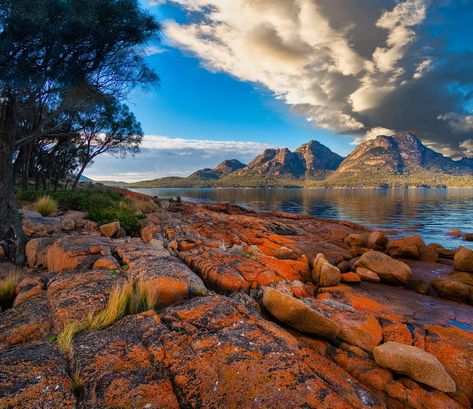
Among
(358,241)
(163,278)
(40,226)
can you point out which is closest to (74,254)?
(163,278)

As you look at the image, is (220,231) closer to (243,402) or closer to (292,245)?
(292,245)

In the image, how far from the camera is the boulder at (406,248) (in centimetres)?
1456

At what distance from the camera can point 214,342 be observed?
3.84 metres

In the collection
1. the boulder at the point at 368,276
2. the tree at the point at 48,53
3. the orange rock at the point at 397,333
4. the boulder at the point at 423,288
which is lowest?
the boulder at the point at 423,288

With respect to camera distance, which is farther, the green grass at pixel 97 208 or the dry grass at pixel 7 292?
the green grass at pixel 97 208

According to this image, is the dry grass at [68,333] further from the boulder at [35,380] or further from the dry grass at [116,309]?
the boulder at [35,380]

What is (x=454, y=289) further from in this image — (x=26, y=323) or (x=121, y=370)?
(x=26, y=323)

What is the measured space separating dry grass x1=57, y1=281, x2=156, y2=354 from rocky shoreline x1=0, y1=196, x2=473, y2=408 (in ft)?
0.31

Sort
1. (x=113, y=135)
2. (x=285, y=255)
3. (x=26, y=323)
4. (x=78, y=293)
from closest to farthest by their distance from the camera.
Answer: (x=26, y=323) < (x=78, y=293) < (x=285, y=255) < (x=113, y=135)

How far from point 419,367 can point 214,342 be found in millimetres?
3200

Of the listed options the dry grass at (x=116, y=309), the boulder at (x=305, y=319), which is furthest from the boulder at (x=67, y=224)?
the boulder at (x=305, y=319)

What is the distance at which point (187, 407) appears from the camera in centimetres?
292

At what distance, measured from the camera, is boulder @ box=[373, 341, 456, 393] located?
13.3 ft

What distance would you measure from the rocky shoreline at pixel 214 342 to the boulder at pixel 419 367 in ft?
0.05
